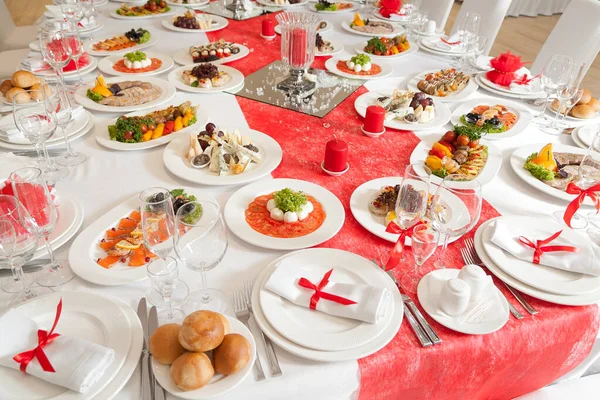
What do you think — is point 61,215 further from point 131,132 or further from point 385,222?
point 385,222

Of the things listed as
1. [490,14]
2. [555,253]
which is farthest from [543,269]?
[490,14]

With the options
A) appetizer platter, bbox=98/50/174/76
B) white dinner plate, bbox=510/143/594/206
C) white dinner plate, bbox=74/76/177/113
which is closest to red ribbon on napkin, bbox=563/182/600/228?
white dinner plate, bbox=510/143/594/206

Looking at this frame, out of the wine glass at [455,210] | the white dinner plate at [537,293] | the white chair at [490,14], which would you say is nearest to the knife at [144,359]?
the wine glass at [455,210]

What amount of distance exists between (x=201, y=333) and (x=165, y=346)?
9 centimetres

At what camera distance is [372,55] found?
2803 millimetres

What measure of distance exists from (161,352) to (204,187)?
0.79 m

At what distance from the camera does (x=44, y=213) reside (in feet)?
4.08

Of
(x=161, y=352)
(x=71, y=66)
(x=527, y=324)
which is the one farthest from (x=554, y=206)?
(x=71, y=66)

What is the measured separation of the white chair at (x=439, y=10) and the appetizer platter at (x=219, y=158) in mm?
2443

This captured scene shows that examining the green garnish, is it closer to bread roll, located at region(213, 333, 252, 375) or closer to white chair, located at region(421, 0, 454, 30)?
bread roll, located at region(213, 333, 252, 375)

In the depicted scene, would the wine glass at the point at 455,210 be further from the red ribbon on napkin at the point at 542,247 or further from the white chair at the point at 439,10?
the white chair at the point at 439,10

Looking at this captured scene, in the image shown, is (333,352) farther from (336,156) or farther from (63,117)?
(63,117)

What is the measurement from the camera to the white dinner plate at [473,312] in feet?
3.73

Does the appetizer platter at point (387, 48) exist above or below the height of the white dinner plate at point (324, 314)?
below
